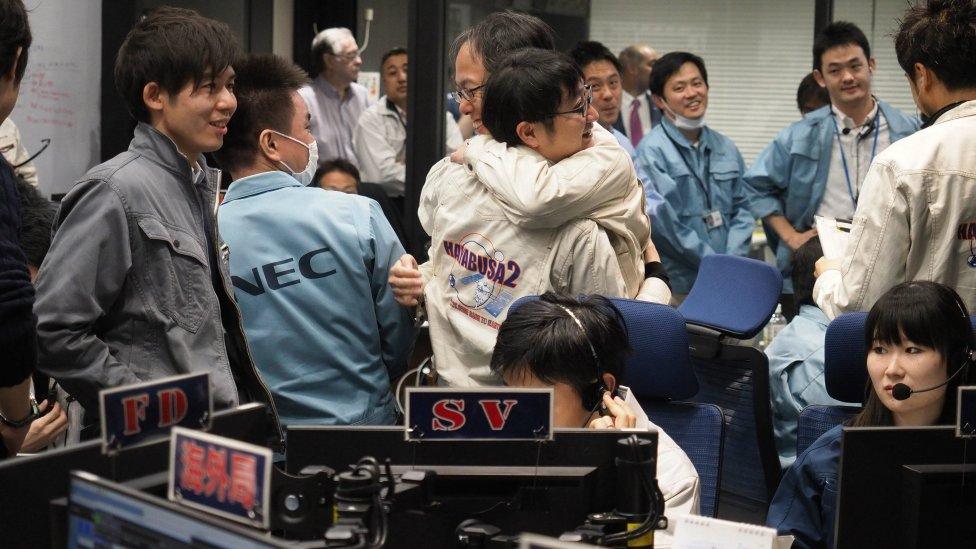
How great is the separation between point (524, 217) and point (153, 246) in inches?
31.9

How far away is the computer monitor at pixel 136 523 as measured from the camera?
45.6 inches

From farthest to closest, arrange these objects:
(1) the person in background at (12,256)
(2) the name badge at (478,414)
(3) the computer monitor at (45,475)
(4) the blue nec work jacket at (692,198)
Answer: (4) the blue nec work jacket at (692,198), (1) the person in background at (12,256), (2) the name badge at (478,414), (3) the computer monitor at (45,475)

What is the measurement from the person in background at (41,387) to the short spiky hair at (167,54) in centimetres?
44

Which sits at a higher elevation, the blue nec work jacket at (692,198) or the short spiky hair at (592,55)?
the short spiky hair at (592,55)

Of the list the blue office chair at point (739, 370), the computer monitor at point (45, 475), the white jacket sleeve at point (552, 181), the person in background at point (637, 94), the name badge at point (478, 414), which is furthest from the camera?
the person in background at point (637, 94)

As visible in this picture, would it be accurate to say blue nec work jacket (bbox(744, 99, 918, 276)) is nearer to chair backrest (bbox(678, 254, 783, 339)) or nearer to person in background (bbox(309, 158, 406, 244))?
person in background (bbox(309, 158, 406, 244))

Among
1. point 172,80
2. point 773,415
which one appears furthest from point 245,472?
point 773,415

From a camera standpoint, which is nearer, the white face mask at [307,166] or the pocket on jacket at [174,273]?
the pocket on jacket at [174,273]

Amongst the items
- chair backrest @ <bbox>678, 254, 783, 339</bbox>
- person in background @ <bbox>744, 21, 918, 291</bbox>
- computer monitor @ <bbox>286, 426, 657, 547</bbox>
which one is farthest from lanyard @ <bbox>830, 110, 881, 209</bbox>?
computer monitor @ <bbox>286, 426, 657, 547</bbox>

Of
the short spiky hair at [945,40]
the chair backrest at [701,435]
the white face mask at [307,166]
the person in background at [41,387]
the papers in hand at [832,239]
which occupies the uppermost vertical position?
the short spiky hair at [945,40]

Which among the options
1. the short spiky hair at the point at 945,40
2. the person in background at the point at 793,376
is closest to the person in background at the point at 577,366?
the short spiky hair at the point at 945,40

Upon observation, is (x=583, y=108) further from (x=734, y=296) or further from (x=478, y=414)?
(x=478, y=414)

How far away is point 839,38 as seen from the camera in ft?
16.4

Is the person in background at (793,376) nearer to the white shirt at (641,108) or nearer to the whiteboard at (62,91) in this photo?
the white shirt at (641,108)
